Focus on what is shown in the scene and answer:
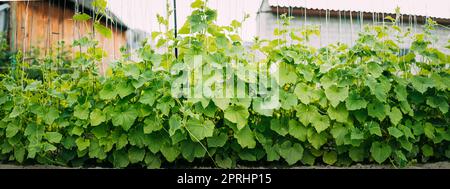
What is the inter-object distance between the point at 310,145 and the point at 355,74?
53 cm

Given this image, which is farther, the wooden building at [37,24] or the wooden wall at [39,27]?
the wooden building at [37,24]

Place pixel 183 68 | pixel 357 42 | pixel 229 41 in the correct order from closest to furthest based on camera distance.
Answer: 1. pixel 183 68
2. pixel 229 41
3. pixel 357 42

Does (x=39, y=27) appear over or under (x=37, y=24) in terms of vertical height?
over

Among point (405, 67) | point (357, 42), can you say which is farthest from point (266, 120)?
point (405, 67)

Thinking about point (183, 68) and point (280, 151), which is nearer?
point (183, 68)

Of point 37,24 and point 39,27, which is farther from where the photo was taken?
point 39,27

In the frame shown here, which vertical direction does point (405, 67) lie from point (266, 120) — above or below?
above

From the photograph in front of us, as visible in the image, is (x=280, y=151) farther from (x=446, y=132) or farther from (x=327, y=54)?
(x=446, y=132)

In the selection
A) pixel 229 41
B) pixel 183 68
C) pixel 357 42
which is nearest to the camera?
pixel 183 68

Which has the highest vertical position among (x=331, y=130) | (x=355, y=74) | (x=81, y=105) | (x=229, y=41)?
(x=229, y=41)

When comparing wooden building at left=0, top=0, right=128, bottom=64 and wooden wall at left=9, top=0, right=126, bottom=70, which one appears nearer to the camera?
wooden wall at left=9, top=0, right=126, bottom=70

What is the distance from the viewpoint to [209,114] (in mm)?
1986

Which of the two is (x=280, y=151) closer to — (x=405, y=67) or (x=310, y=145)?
(x=310, y=145)
